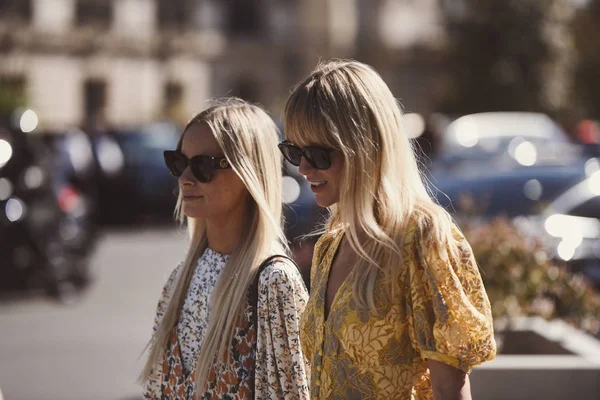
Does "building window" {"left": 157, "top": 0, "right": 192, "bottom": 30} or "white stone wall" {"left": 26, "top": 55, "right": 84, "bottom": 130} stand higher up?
"building window" {"left": 157, "top": 0, "right": 192, "bottom": 30}

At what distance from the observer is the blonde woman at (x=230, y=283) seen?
9.83 feet

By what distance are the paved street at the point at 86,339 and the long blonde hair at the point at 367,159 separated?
277cm

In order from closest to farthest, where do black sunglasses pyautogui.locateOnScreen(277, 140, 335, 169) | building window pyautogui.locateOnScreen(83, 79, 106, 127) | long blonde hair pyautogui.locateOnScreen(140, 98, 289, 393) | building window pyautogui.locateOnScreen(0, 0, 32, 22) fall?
black sunglasses pyautogui.locateOnScreen(277, 140, 335, 169) → long blonde hair pyautogui.locateOnScreen(140, 98, 289, 393) → building window pyautogui.locateOnScreen(0, 0, 32, 22) → building window pyautogui.locateOnScreen(83, 79, 106, 127)

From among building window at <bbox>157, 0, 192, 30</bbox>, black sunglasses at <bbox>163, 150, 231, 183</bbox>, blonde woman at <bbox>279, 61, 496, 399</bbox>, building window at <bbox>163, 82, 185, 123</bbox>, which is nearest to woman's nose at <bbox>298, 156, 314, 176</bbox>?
blonde woman at <bbox>279, 61, 496, 399</bbox>

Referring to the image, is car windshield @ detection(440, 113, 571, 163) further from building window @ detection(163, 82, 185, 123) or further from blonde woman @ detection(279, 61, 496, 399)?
building window @ detection(163, 82, 185, 123)

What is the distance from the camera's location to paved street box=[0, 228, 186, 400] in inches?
290

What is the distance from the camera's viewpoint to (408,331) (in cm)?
249

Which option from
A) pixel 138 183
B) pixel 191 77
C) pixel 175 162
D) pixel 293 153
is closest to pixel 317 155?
pixel 293 153

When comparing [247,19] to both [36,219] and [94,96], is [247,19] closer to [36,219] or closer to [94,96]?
[94,96]

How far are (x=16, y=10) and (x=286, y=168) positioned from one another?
30.5 meters

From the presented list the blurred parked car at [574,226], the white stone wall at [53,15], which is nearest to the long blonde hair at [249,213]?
the blurred parked car at [574,226]

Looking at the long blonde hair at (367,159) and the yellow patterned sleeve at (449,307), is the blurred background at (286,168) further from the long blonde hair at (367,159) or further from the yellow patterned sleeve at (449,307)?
the yellow patterned sleeve at (449,307)

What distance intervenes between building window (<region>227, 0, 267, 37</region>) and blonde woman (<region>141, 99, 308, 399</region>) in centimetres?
4330

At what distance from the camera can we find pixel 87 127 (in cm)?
1911
